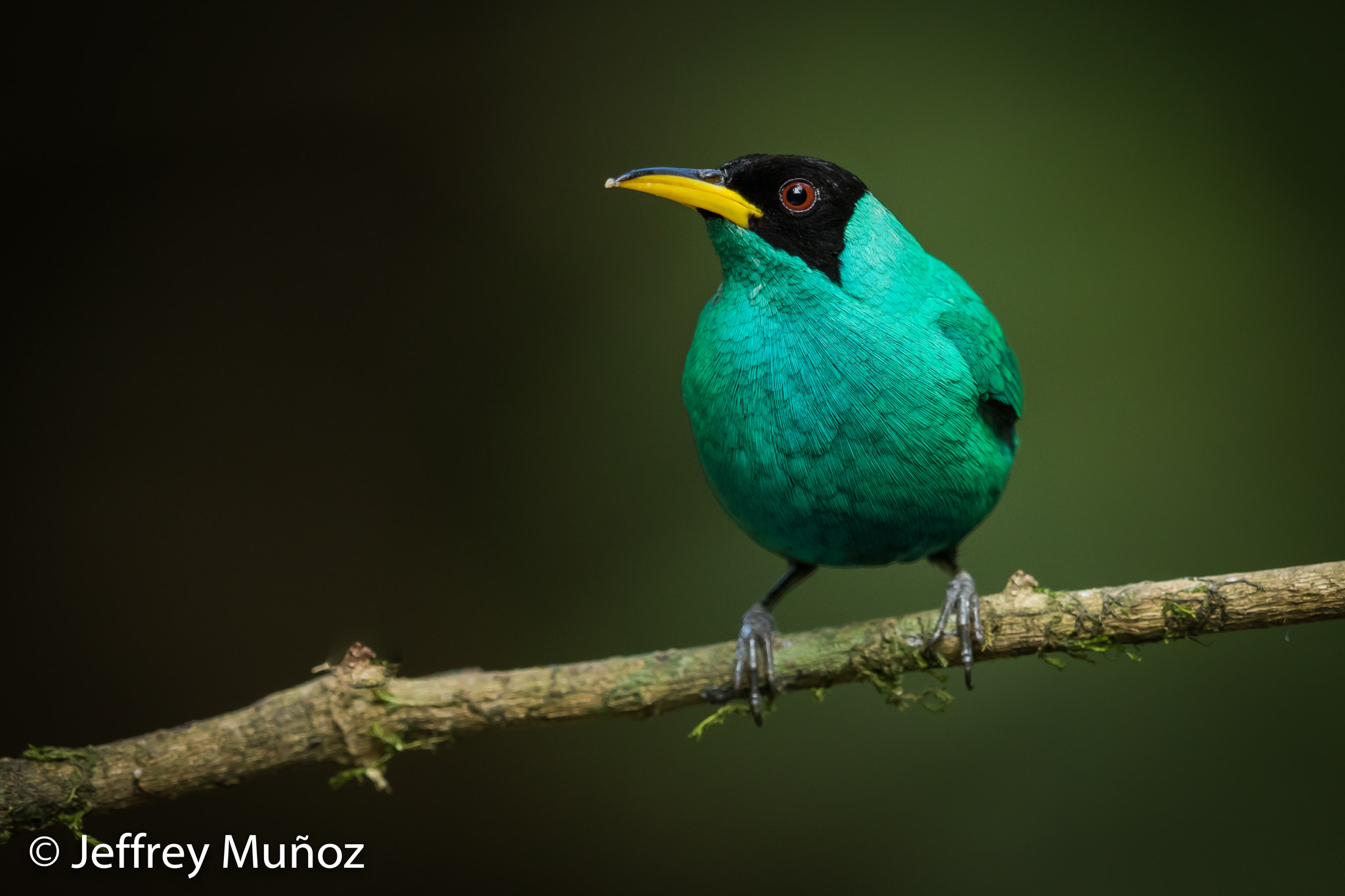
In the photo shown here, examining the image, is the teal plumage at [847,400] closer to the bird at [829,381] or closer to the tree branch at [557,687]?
the bird at [829,381]

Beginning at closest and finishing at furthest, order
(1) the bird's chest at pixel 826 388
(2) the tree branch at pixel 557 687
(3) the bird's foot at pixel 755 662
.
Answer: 1. (2) the tree branch at pixel 557 687
2. (1) the bird's chest at pixel 826 388
3. (3) the bird's foot at pixel 755 662

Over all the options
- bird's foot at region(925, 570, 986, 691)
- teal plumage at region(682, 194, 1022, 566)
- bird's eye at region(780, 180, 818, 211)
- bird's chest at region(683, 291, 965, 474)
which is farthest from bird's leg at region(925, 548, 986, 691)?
bird's eye at region(780, 180, 818, 211)

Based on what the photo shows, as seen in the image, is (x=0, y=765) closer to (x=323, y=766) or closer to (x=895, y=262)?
(x=323, y=766)

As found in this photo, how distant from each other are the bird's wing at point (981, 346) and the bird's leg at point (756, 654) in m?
0.77

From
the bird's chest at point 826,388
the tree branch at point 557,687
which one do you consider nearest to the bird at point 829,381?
the bird's chest at point 826,388

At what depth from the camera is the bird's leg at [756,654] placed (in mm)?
A: 3111

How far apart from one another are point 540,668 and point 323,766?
0.64m

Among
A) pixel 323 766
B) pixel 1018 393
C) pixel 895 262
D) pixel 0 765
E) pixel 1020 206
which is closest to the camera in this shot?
pixel 0 765

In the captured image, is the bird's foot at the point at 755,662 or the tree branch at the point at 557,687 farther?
the bird's foot at the point at 755,662

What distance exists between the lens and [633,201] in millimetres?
5199

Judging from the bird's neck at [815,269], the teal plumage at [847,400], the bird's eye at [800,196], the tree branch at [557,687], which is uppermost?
the bird's eye at [800,196]

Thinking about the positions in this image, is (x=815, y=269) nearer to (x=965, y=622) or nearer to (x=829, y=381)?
(x=829, y=381)

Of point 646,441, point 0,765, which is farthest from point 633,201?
point 0,765

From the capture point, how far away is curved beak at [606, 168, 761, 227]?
3.00m
